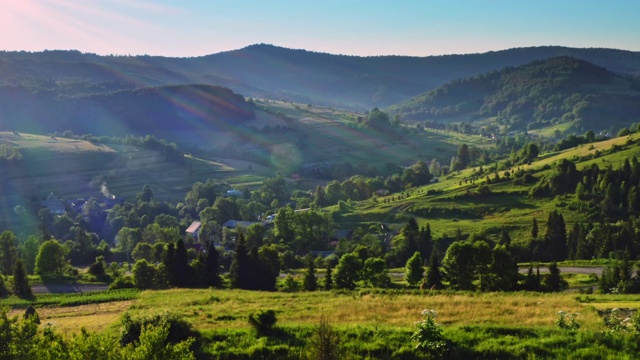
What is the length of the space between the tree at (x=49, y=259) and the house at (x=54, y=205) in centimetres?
9044

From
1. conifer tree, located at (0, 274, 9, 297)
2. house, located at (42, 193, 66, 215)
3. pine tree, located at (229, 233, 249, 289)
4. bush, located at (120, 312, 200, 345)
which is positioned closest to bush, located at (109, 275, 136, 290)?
conifer tree, located at (0, 274, 9, 297)

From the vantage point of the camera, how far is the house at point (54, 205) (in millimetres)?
158000

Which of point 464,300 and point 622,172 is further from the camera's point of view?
point 622,172

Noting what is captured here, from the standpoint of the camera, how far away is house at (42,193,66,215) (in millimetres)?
158000

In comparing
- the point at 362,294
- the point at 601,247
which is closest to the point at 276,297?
the point at 362,294

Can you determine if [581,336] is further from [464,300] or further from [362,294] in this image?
[362,294]

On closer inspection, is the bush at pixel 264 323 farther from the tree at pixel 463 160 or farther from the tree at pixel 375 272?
the tree at pixel 463 160

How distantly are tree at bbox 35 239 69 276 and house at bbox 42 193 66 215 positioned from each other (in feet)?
297

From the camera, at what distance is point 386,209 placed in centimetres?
13262

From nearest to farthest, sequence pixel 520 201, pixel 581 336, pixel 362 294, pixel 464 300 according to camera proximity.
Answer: pixel 581 336
pixel 464 300
pixel 362 294
pixel 520 201

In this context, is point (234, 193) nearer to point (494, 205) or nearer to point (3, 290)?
point (494, 205)

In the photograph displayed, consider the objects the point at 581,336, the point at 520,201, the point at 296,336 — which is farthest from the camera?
the point at 520,201

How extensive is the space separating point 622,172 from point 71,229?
131599 millimetres

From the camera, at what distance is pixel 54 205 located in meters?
164
